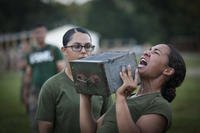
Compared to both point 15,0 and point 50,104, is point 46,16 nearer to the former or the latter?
point 15,0

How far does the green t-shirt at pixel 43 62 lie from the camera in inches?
334

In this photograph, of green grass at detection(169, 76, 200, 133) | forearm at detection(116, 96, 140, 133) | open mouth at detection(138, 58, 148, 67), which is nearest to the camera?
forearm at detection(116, 96, 140, 133)

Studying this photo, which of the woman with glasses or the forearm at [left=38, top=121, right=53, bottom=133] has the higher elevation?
the woman with glasses

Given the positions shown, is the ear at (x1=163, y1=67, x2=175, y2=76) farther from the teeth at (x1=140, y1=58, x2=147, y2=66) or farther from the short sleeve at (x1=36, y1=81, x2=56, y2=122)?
the short sleeve at (x1=36, y1=81, x2=56, y2=122)

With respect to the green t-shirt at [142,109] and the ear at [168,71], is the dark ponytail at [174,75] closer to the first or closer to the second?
the ear at [168,71]

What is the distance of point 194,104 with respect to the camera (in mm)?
14773

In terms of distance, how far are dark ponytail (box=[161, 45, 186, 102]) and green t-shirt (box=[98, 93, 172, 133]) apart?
142 millimetres

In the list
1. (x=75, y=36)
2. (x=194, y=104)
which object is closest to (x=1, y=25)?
(x=194, y=104)

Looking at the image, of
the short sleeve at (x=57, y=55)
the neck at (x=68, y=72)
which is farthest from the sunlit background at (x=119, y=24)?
the neck at (x=68, y=72)

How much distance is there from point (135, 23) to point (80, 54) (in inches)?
2661

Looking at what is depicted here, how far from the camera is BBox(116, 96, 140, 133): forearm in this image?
3.55 meters

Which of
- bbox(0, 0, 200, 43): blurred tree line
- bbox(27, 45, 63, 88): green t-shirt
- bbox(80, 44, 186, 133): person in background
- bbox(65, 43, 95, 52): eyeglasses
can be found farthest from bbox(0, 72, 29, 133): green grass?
bbox(0, 0, 200, 43): blurred tree line

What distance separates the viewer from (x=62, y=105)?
4.65m

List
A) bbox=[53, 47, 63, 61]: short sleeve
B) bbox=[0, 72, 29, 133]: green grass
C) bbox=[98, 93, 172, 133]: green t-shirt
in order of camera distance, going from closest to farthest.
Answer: bbox=[98, 93, 172, 133]: green t-shirt, bbox=[53, 47, 63, 61]: short sleeve, bbox=[0, 72, 29, 133]: green grass
